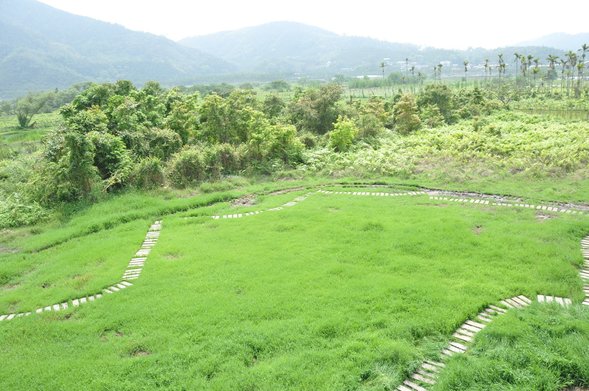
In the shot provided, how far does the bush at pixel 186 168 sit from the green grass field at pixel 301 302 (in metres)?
6.80

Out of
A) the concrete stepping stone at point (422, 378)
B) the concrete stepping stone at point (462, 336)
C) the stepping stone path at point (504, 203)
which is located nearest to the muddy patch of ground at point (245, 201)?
the stepping stone path at point (504, 203)

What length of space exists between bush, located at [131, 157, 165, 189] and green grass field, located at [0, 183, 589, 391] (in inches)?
214

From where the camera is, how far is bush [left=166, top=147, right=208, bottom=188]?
2511 cm

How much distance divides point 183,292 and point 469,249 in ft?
30.3

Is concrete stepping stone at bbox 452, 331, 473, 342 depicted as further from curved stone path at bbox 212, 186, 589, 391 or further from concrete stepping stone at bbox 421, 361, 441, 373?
concrete stepping stone at bbox 421, 361, 441, 373

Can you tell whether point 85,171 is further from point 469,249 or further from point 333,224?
point 469,249

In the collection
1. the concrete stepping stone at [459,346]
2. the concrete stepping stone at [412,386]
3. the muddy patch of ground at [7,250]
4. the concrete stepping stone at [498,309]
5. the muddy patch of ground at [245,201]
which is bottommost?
the concrete stepping stone at [412,386]

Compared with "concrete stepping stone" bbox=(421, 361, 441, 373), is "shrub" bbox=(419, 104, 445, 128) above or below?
above

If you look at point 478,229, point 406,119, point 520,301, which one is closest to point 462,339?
point 520,301

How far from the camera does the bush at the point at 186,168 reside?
82.4 feet

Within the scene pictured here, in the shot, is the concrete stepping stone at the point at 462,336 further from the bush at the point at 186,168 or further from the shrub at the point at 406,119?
the shrub at the point at 406,119

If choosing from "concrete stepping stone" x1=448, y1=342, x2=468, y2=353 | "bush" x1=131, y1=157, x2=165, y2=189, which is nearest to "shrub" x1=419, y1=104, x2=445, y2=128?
"bush" x1=131, y1=157, x2=165, y2=189

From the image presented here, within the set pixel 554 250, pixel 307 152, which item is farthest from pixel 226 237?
pixel 307 152

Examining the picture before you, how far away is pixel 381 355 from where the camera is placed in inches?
354
